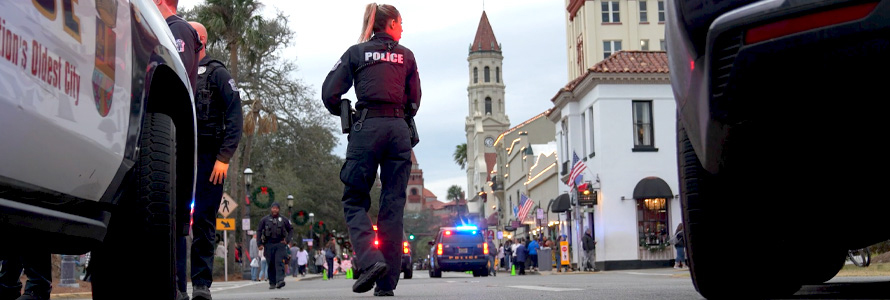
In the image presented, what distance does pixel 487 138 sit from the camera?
Result: 121062 mm

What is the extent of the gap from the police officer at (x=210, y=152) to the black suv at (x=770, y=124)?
3257mm

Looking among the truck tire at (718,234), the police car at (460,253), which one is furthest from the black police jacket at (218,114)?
the police car at (460,253)

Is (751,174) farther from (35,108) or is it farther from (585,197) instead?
(585,197)

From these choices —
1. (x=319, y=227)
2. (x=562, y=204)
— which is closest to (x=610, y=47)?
(x=562, y=204)

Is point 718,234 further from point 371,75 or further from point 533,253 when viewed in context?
point 533,253

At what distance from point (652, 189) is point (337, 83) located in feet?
107

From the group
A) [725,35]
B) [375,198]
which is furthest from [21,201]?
[375,198]

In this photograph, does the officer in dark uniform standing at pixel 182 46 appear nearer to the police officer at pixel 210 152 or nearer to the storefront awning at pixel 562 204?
the police officer at pixel 210 152

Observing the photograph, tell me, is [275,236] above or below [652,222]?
below

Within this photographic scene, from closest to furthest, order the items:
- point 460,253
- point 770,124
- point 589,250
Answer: point 770,124, point 460,253, point 589,250

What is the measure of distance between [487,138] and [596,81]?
8151cm

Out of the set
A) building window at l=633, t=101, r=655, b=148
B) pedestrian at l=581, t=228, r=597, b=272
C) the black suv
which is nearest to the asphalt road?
the black suv

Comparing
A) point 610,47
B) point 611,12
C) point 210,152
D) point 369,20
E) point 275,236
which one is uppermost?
point 611,12

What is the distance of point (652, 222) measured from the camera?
1561 inches
